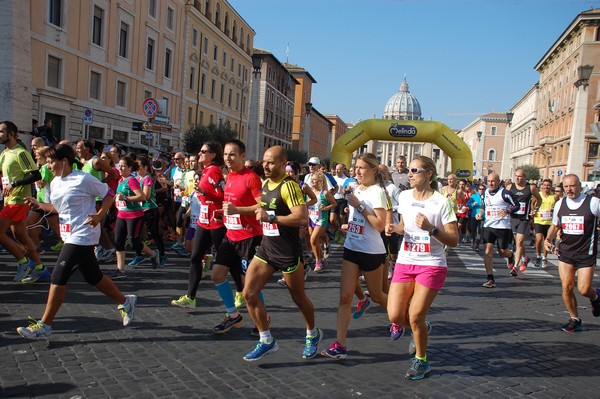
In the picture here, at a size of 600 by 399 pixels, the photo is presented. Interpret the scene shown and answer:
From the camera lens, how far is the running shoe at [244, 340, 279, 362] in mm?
4770

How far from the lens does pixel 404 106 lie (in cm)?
19325

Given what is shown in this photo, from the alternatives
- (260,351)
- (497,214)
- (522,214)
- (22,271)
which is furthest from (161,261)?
(522,214)

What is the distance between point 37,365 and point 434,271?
3.37 m

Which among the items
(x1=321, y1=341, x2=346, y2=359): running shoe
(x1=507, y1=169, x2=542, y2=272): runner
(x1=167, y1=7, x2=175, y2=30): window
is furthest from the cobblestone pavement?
(x1=167, y1=7, x2=175, y2=30): window

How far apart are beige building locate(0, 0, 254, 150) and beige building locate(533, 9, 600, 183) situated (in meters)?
32.2

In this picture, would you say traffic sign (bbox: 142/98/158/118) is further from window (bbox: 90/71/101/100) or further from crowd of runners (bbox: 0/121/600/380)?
window (bbox: 90/71/101/100)

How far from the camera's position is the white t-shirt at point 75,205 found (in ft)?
16.9

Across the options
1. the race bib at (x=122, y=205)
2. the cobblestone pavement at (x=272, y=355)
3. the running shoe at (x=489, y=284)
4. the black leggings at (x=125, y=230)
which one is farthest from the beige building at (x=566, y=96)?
the race bib at (x=122, y=205)

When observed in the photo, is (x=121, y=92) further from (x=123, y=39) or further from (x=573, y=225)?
(x=573, y=225)

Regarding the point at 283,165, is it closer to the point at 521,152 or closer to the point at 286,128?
the point at 286,128

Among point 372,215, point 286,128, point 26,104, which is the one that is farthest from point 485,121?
point 372,215

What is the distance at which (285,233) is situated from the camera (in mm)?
4848

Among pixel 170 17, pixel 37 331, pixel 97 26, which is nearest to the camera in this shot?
pixel 37 331

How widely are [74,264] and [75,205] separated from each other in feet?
1.90
